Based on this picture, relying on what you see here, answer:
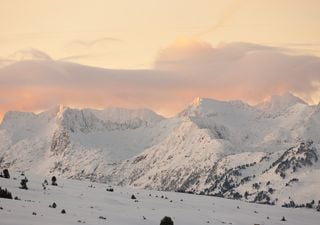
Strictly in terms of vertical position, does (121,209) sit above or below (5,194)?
below

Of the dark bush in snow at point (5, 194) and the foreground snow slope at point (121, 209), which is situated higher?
the dark bush in snow at point (5, 194)

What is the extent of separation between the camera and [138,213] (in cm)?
5609

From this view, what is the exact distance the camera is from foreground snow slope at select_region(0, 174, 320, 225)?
46.5 m

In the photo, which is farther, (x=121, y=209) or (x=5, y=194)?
(x=121, y=209)

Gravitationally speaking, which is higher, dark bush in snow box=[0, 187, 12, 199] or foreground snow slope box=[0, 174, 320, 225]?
dark bush in snow box=[0, 187, 12, 199]

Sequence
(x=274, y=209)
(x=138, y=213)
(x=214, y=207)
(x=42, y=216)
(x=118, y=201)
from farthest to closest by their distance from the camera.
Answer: (x=274, y=209)
(x=214, y=207)
(x=118, y=201)
(x=138, y=213)
(x=42, y=216)

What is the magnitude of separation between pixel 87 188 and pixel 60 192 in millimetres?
7243

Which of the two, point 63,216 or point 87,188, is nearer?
point 63,216

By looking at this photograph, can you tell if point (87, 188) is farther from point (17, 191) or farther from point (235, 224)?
point (235, 224)

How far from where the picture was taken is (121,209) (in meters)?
57.1

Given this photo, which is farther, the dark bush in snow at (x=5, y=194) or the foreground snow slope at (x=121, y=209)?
the dark bush in snow at (x=5, y=194)

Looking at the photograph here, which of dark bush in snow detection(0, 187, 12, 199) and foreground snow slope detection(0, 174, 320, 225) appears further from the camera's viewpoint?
dark bush in snow detection(0, 187, 12, 199)

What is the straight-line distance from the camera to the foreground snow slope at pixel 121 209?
46.5 meters

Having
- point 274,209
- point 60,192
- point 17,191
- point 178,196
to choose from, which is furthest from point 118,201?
point 274,209
